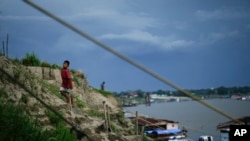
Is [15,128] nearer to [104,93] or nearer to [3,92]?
[3,92]

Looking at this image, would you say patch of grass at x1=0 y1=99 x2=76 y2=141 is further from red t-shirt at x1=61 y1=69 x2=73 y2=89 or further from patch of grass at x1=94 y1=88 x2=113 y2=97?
patch of grass at x1=94 y1=88 x2=113 y2=97

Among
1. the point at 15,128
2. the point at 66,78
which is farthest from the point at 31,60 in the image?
the point at 15,128

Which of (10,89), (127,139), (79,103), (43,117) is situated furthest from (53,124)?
(79,103)

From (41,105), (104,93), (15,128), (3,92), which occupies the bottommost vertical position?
(15,128)

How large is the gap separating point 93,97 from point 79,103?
4.41m

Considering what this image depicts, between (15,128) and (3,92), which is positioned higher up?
(3,92)

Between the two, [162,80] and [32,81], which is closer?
[162,80]

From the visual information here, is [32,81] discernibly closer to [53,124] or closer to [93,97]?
[53,124]

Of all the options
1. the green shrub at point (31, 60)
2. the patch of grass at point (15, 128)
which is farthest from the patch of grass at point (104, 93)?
the patch of grass at point (15, 128)

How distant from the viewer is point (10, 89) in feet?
22.9

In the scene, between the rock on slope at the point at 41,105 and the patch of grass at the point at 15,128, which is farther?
the rock on slope at the point at 41,105

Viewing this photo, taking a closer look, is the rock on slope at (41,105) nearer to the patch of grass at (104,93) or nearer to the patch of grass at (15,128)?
the patch of grass at (15,128)

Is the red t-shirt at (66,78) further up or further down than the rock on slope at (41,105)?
further up

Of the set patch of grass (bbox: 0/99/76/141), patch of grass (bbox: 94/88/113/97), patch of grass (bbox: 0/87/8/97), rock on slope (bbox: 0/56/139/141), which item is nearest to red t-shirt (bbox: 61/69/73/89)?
rock on slope (bbox: 0/56/139/141)
